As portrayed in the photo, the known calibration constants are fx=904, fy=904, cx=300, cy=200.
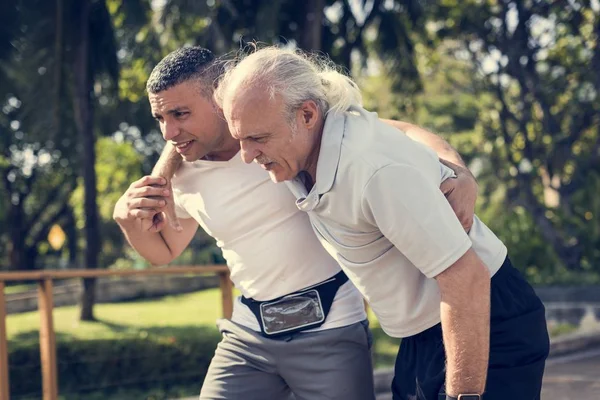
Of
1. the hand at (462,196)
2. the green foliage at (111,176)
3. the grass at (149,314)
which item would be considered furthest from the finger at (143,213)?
the green foliage at (111,176)

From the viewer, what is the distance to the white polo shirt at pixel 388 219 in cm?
219

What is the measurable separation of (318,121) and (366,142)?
0.63 ft

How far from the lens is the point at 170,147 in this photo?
10.2 ft

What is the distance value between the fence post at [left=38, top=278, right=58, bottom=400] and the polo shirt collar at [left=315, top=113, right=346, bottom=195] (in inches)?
135

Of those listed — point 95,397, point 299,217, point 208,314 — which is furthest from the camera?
point 208,314

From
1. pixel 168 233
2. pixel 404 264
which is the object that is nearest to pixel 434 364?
pixel 404 264

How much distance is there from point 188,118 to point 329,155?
743 mm

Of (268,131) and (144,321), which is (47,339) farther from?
(144,321)

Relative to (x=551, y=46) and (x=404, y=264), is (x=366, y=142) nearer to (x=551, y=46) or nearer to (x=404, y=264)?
(x=404, y=264)

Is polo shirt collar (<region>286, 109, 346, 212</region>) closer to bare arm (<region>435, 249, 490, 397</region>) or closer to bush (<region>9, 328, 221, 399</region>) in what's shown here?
bare arm (<region>435, 249, 490, 397</region>)

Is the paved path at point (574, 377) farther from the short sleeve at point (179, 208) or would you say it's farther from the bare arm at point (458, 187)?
the bare arm at point (458, 187)

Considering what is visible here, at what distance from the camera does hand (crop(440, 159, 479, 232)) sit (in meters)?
2.38

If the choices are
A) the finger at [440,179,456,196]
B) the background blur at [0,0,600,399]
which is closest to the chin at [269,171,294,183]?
the finger at [440,179,456,196]

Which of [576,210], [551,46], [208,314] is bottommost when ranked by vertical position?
[208,314]
